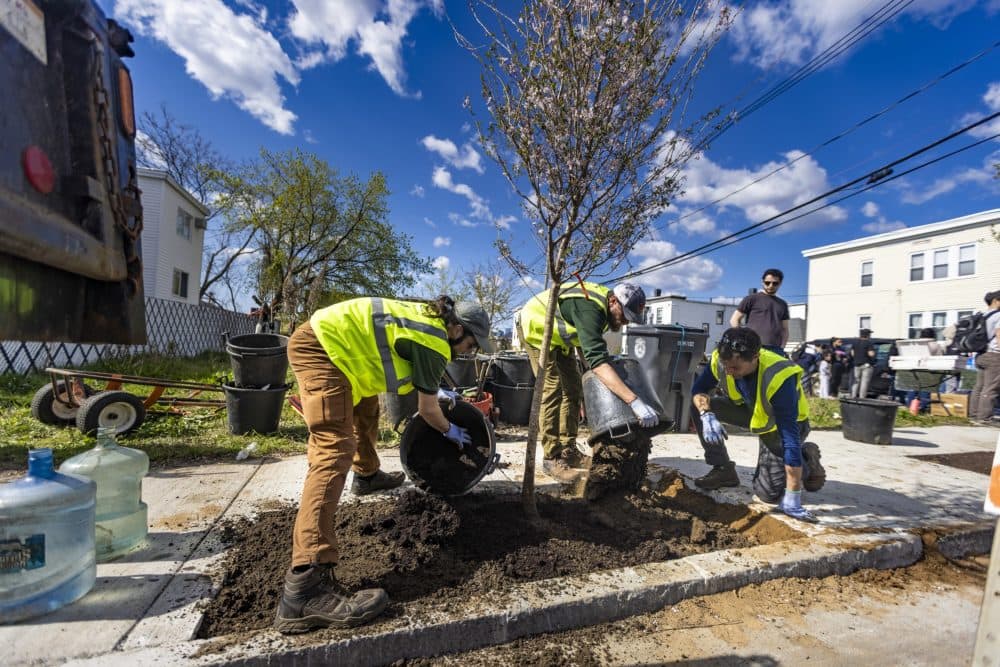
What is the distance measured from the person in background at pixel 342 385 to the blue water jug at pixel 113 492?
0.99 m

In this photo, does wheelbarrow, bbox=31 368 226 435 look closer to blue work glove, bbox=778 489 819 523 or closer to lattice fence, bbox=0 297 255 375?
lattice fence, bbox=0 297 255 375

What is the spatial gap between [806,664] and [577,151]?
262 cm

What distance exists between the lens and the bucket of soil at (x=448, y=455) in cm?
309

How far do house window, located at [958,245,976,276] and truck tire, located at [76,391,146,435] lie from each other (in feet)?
89.2

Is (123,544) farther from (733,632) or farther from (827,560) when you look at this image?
(827,560)

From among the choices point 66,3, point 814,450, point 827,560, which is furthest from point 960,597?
point 66,3

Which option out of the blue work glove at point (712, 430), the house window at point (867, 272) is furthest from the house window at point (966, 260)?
the blue work glove at point (712, 430)

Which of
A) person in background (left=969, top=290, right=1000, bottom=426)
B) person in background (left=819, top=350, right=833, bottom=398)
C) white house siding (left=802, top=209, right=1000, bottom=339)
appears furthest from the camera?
white house siding (left=802, top=209, right=1000, bottom=339)

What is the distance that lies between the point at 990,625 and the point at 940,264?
26633 mm

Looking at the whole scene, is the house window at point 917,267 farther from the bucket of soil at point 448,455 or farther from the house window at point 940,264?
the bucket of soil at point 448,455

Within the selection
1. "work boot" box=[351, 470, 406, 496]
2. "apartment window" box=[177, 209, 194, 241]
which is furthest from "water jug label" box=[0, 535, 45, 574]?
"apartment window" box=[177, 209, 194, 241]

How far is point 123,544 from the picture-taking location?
240cm

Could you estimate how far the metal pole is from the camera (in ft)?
3.82

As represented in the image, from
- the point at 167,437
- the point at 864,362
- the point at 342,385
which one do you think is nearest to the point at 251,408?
the point at 167,437
